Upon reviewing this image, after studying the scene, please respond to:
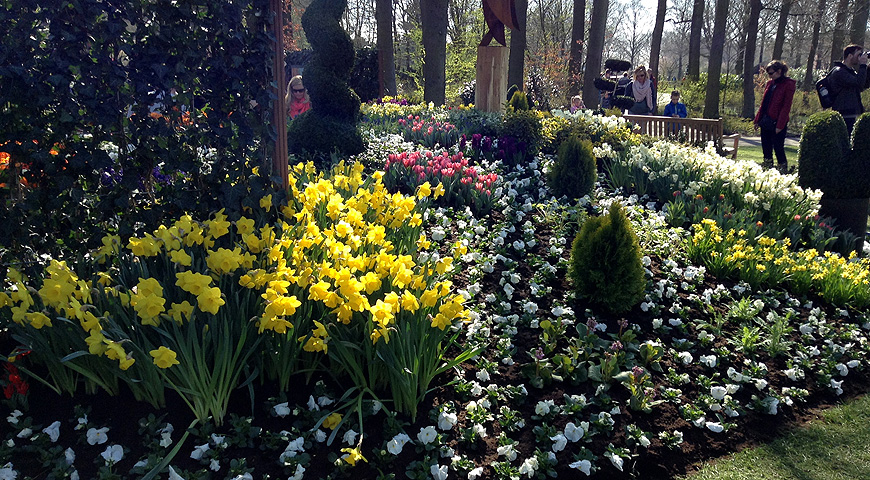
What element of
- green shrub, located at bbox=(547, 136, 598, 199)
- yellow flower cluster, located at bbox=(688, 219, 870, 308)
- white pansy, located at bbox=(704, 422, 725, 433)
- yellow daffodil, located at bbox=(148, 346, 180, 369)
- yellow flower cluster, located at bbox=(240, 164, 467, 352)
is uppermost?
green shrub, located at bbox=(547, 136, 598, 199)

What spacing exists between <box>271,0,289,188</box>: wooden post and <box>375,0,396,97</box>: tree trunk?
11783 millimetres

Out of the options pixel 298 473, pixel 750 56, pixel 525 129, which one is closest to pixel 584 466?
pixel 298 473

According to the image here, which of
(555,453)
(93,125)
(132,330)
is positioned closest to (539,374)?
(555,453)

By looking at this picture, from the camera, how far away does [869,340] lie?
3.99 meters

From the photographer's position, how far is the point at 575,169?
567 cm

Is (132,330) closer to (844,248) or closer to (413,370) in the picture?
(413,370)

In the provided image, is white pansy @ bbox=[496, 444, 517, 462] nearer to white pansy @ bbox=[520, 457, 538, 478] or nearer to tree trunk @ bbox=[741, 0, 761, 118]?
white pansy @ bbox=[520, 457, 538, 478]

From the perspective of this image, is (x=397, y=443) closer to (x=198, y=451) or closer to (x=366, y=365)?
(x=366, y=365)

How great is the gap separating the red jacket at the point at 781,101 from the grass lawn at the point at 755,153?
240cm

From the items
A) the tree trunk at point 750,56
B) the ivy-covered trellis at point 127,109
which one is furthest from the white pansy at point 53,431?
the tree trunk at point 750,56

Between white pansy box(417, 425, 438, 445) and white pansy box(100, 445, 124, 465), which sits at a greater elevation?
white pansy box(100, 445, 124, 465)

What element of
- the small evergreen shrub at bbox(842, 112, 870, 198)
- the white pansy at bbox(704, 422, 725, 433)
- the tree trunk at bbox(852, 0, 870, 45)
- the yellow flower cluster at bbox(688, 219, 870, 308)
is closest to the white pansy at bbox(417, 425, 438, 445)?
the white pansy at bbox(704, 422, 725, 433)

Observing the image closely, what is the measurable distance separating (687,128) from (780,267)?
6.07 meters

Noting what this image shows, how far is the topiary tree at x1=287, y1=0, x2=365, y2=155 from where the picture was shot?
656cm
